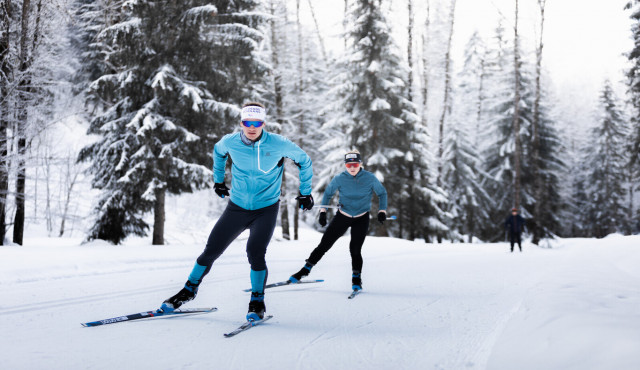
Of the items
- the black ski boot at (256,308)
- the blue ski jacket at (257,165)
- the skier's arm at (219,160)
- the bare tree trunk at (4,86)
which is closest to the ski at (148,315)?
the black ski boot at (256,308)

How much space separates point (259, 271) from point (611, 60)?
→ 141 meters

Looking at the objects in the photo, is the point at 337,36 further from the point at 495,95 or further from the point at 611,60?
the point at 611,60

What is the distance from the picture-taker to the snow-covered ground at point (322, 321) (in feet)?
10.9

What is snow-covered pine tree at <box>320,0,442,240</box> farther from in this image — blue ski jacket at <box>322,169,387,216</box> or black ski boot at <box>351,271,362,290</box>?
black ski boot at <box>351,271,362,290</box>

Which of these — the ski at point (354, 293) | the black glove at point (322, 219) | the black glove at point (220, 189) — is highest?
the black glove at point (220, 189)

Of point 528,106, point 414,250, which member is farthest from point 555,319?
point 528,106

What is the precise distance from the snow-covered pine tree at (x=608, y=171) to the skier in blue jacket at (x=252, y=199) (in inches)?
1738

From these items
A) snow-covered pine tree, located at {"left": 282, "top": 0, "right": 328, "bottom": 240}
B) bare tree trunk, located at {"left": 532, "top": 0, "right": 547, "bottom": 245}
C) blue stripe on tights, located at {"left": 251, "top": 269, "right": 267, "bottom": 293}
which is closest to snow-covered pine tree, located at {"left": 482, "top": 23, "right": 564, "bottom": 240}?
bare tree trunk, located at {"left": 532, "top": 0, "right": 547, "bottom": 245}

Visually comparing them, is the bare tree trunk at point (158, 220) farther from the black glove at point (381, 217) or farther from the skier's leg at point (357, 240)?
the black glove at point (381, 217)

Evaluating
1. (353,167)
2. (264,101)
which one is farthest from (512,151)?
(353,167)

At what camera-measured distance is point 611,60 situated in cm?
11619

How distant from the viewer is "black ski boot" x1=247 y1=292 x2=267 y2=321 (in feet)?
14.6

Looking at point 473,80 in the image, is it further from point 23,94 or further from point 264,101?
point 23,94

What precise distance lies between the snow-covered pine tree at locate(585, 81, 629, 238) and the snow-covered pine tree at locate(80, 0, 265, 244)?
1538 inches
